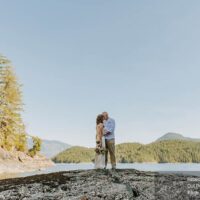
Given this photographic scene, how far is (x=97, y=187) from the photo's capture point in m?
10.8

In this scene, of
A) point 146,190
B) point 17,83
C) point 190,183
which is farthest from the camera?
point 17,83

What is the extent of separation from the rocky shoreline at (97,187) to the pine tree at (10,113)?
59.5 m

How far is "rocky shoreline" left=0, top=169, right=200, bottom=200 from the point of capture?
33.9 feet

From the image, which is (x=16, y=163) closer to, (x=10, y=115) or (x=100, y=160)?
(x=10, y=115)

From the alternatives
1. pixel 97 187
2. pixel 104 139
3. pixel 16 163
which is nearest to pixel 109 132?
pixel 104 139

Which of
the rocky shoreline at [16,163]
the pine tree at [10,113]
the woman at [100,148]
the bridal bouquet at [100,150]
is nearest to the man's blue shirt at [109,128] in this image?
the woman at [100,148]

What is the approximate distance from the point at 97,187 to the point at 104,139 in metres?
4.63

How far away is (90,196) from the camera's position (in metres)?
10.2

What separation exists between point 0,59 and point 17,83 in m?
7.37

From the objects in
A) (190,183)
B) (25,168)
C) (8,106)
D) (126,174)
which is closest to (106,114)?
(126,174)

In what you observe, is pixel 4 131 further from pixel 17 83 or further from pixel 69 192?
pixel 69 192

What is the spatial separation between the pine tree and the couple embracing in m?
56.6

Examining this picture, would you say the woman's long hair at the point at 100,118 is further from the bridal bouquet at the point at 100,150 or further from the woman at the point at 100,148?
the bridal bouquet at the point at 100,150

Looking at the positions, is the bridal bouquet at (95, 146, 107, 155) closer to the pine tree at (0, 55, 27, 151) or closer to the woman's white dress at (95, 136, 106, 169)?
the woman's white dress at (95, 136, 106, 169)
